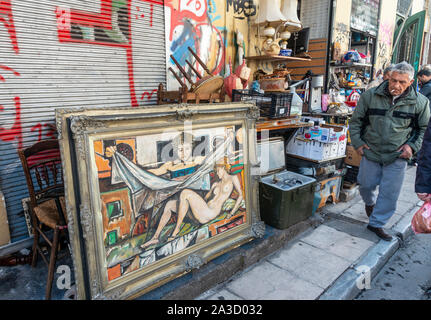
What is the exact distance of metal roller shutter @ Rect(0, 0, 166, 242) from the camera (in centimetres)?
313

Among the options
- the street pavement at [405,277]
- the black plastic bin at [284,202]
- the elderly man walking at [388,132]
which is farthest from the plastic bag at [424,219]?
the black plastic bin at [284,202]

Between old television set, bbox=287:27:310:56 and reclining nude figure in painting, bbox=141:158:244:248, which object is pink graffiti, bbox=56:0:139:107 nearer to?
reclining nude figure in painting, bbox=141:158:244:248

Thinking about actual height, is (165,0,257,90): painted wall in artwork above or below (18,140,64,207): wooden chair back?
above

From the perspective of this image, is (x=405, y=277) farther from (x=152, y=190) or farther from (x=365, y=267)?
(x=152, y=190)

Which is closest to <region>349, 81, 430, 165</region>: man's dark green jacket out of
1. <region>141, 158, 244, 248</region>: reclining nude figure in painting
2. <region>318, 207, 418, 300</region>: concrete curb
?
<region>318, 207, 418, 300</region>: concrete curb

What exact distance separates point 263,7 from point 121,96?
3.22m

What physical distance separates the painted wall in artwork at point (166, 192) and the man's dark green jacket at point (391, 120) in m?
1.83

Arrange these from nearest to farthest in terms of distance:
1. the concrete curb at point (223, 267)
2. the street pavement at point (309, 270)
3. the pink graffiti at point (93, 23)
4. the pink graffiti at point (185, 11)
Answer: the concrete curb at point (223, 267), the street pavement at point (309, 270), the pink graffiti at point (93, 23), the pink graffiti at point (185, 11)

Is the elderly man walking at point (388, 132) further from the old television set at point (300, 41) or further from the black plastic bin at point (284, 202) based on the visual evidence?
the old television set at point (300, 41)

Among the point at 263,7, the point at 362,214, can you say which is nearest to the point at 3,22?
the point at 263,7

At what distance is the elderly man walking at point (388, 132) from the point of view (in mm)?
3615

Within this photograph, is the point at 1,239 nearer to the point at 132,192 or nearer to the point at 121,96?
the point at 132,192

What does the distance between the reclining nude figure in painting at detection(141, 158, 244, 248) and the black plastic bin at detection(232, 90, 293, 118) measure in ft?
4.23

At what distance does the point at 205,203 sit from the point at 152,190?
672 mm
